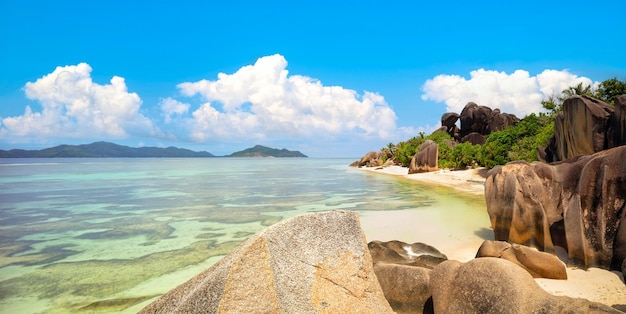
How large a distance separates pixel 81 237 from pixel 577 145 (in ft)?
68.1

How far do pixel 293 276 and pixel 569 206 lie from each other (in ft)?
24.4

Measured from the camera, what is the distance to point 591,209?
7.54m

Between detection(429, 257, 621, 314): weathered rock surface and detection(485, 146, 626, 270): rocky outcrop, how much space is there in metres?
3.91

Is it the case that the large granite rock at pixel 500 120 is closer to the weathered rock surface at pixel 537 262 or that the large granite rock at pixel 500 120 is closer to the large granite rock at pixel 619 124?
the large granite rock at pixel 619 124

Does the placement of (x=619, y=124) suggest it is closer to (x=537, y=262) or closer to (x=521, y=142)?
(x=537, y=262)

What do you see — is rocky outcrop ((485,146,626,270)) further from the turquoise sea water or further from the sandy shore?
the turquoise sea water

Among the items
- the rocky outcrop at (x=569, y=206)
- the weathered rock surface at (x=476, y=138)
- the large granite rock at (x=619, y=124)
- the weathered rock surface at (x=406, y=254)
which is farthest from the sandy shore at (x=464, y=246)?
the weathered rock surface at (x=476, y=138)

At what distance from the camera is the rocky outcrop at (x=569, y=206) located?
23.4 feet

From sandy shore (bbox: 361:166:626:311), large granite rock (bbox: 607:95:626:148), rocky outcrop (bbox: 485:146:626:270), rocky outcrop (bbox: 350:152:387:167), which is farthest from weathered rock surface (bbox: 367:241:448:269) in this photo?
rocky outcrop (bbox: 350:152:387:167)

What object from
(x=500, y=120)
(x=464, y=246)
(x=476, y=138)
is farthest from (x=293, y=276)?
(x=500, y=120)

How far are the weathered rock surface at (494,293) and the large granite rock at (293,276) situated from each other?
142 centimetres

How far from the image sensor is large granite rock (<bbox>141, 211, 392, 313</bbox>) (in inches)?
129

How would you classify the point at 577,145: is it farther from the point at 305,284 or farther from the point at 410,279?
the point at 305,284

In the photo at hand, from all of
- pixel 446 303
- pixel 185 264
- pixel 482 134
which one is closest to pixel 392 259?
pixel 446 303
